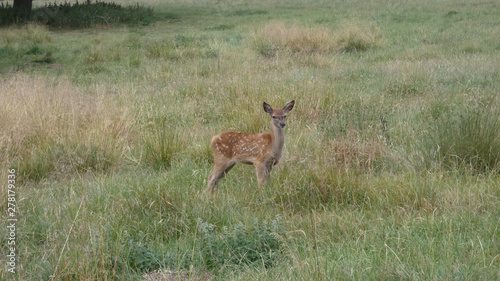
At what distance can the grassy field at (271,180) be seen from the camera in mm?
3875

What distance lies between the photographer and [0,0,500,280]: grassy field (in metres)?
3.88

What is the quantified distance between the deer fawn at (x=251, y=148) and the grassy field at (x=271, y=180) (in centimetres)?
18

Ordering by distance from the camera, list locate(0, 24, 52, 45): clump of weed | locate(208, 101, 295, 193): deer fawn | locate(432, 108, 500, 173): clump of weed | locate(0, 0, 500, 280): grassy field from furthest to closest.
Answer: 1. locate(0, 24, 52, 45): clump of weed
2. locate(208, 101, 295, 193): deer fawn
3. locate(432, 108, 500, 173): clump of weed
4. locate(0, 0, 500, 280): grassy field

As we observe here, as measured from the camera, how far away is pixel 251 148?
606 cm

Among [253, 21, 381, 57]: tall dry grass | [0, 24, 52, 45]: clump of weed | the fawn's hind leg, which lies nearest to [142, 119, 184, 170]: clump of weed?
the fawn's hind leg

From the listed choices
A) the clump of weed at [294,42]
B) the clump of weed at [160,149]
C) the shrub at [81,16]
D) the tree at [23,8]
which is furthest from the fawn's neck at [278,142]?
the tree at [23,8]

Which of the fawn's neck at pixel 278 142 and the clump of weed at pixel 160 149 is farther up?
the fawn's neck at pixel 278 142

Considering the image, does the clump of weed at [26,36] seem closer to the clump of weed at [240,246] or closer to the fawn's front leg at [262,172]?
the fawn's front leg at [262,172]

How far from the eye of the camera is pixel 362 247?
12.6 feet

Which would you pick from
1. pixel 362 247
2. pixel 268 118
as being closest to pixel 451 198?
pixel 362 247

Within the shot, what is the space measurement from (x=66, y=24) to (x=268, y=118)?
1885 cm

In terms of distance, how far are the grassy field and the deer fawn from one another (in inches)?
7.1

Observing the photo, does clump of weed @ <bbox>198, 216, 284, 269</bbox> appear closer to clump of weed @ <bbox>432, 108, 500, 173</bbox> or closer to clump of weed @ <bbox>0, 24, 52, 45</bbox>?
clump of weed @ <bbox>432, 108, 500, 173</bbox>

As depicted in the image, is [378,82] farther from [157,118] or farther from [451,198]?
[451,198]
